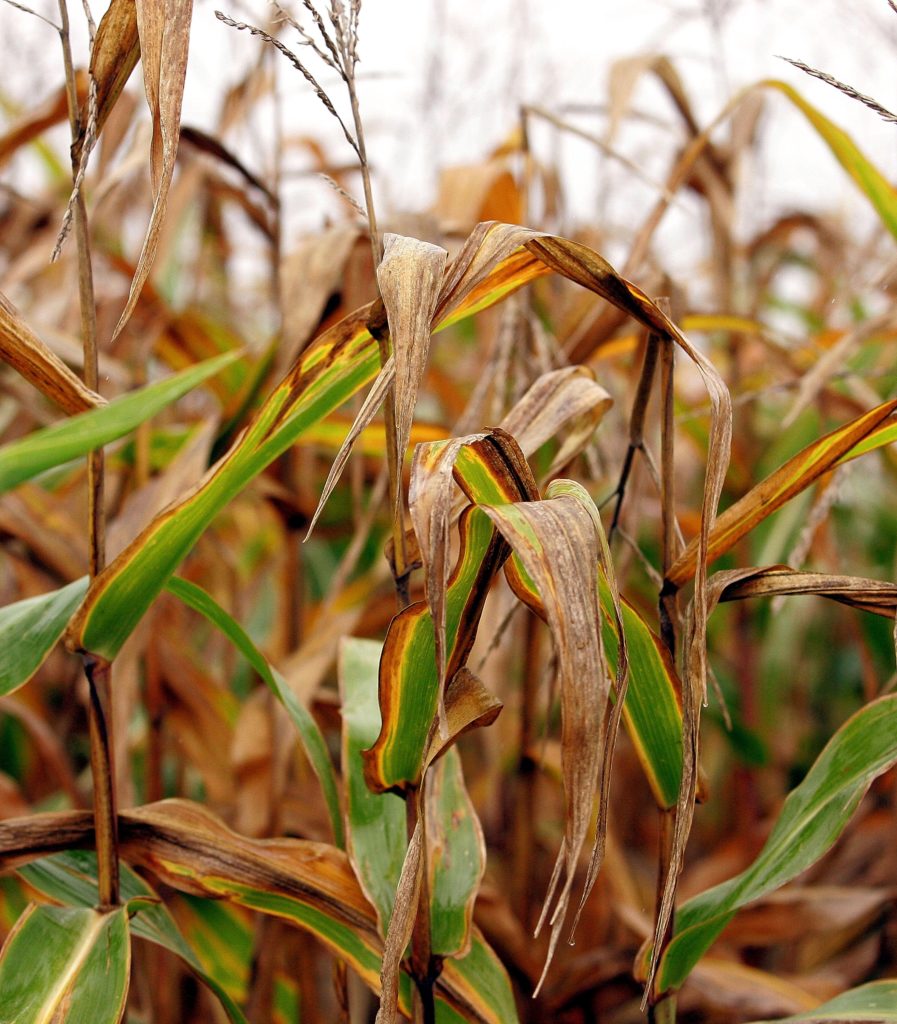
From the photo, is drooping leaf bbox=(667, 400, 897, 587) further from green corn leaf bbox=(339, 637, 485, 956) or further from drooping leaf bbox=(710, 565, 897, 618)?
green corn leaf bbox=(339, 637, 485, 956)

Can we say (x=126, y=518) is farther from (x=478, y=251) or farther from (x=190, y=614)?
(x=190, y=614)

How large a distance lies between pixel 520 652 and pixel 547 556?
59 centimetres

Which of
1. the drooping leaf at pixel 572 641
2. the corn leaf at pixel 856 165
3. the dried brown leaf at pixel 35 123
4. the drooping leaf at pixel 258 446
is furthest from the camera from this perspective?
the dried brown leaf at pixel 35 123

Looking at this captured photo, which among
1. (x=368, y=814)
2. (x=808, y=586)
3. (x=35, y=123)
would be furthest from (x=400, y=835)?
(x=35, y=123)

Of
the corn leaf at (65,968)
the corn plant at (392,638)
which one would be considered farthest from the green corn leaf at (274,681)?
the corn leaf at (65,968)

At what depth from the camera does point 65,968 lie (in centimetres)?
43

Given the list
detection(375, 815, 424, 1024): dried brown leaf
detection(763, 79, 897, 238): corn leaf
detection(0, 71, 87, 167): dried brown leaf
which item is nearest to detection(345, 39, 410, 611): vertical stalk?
detection(375, 815, 424, 1024): dried brown leaf

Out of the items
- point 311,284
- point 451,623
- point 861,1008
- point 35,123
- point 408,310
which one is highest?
point 35,123

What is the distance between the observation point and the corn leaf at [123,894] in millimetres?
477

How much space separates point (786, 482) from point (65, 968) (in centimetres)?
37

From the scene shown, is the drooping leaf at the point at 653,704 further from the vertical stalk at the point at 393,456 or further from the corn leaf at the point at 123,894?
the corn leaf at the point at 123,894

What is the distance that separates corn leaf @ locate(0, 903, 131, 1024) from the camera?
41 cm

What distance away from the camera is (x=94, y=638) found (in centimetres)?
44

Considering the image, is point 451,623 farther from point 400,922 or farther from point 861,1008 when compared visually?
point 861,1008
